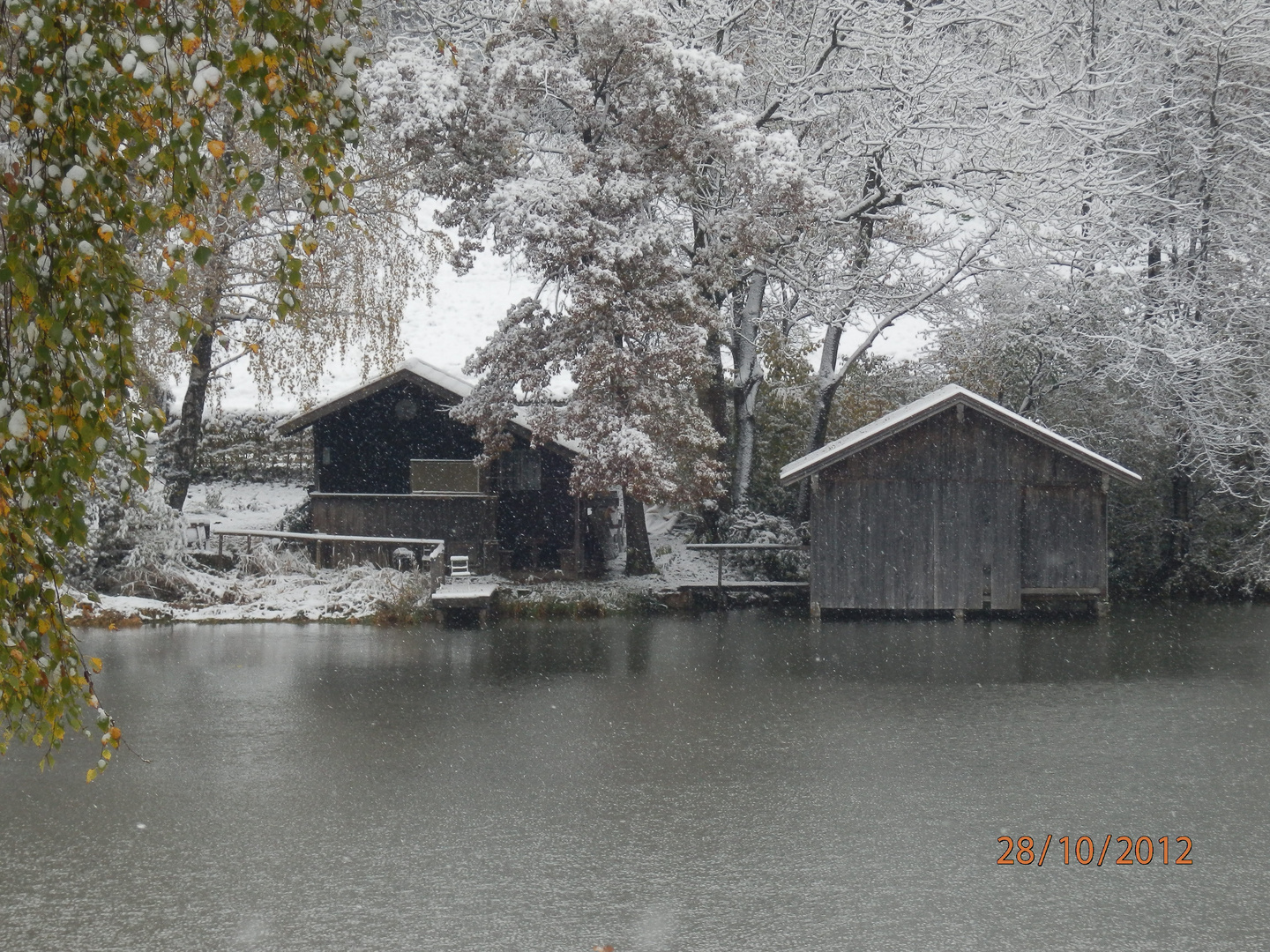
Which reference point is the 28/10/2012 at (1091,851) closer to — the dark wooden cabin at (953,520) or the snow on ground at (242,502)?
the dark wooden cabin at (953,520)

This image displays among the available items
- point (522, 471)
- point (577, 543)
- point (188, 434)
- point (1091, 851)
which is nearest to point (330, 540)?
point (188, 434)

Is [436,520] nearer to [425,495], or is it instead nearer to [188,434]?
[425,495]

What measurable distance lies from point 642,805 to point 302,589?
15.1 metres

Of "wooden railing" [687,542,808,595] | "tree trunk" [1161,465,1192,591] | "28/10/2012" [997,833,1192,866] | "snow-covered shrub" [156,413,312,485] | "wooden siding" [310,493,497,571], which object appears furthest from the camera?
"snow-covered shrub" [156,413,312,485]

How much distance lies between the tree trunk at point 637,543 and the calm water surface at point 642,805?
9367 mm

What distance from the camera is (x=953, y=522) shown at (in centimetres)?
2231

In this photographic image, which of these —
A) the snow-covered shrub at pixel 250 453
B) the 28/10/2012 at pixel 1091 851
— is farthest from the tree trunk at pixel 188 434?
the 28/10/2012 at pixel 1091 851

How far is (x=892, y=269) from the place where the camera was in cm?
2767

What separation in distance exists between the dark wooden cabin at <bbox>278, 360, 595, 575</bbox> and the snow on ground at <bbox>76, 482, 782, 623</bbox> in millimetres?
1361

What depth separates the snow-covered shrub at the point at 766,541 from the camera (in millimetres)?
25844

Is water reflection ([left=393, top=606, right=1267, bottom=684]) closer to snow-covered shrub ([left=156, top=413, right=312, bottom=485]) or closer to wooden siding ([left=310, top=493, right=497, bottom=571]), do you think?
wooden siding ([left=310, top=493, right=497, bottom=571])

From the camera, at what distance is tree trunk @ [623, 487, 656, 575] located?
87.3 feet

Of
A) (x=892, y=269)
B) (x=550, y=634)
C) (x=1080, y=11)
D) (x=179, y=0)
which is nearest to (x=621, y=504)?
(x=892, y=269)

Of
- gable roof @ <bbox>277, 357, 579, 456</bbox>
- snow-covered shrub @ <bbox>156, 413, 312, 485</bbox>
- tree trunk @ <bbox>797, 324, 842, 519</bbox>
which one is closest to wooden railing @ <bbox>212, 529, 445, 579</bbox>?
gable roof @ <bbox>277, 357, 579, 456</bbox>
